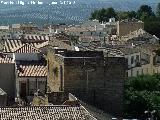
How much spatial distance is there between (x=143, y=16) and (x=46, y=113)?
81.4 metres

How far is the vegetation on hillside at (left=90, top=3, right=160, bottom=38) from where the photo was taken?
3364 inches

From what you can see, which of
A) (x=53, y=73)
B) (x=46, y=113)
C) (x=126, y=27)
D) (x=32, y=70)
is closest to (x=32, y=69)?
(x=32, y=70)

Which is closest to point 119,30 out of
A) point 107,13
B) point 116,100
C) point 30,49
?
point 107,13

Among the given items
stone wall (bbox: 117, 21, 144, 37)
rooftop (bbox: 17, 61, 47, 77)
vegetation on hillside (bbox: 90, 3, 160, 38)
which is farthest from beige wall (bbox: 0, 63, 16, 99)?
vegetation on hillside (bbox: 90, 3, 160, 38)

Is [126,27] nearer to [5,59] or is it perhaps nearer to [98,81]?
[5,59]

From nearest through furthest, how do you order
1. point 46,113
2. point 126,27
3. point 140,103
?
point 46,113
point 140,103
point 126,27

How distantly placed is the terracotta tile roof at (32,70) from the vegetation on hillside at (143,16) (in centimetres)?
5013

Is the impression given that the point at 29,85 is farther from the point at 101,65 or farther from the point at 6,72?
the point at 101,65

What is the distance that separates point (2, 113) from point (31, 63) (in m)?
16.7

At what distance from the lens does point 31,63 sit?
121 feet

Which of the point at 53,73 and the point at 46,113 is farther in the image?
the point at 53,73

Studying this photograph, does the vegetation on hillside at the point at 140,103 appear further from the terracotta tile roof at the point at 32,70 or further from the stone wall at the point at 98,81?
the terracotta tile roof at the point at 32,70

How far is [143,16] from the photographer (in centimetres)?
10062

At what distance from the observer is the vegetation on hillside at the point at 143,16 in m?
85.4
